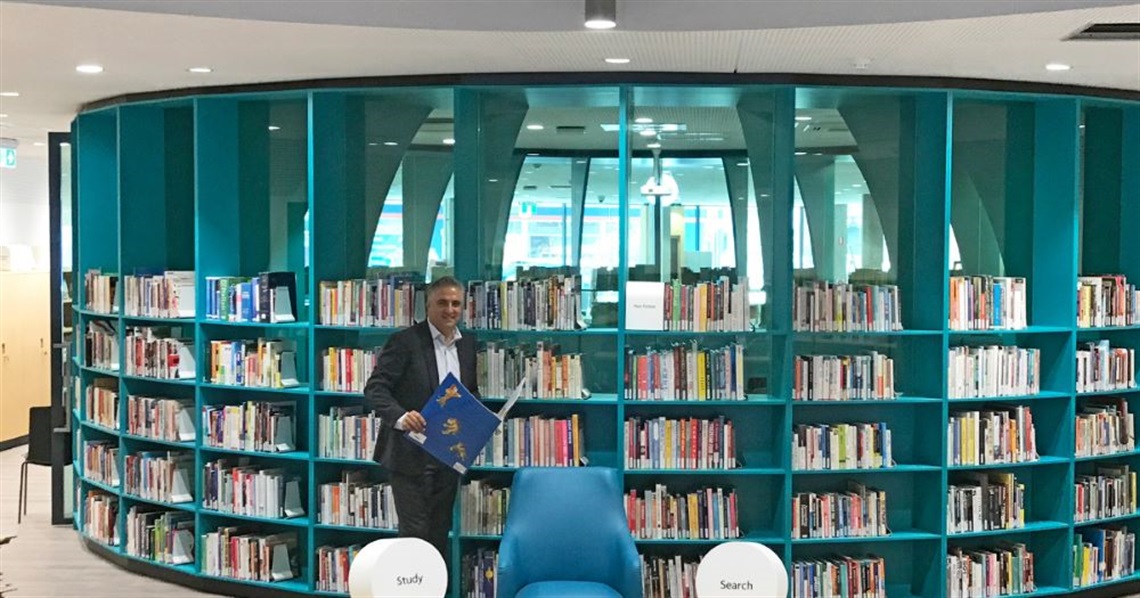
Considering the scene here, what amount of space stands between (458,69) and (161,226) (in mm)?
2613

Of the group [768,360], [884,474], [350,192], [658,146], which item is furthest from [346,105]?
[884,474]

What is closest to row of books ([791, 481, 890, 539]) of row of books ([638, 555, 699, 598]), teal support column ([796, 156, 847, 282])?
row of books ([638, 555, 699, 598])

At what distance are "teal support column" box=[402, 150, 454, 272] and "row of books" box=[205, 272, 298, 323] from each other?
73 cm

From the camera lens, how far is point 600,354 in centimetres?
740

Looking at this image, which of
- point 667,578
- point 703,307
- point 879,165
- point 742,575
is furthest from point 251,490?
point 879,165

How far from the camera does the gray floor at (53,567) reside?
25.8 ft

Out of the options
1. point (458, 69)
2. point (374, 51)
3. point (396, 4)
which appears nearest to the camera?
point (396, 4)

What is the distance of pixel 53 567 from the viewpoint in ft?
27.8

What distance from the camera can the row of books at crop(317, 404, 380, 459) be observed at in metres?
7.47

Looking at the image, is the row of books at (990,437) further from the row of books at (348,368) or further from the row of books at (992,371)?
the row of books at (348,368)

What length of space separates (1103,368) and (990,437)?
2.94ft

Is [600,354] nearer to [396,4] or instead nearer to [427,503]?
[427,503]

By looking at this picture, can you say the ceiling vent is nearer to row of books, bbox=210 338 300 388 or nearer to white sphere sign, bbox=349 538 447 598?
white sphere sign, bbox=349 538 447 598

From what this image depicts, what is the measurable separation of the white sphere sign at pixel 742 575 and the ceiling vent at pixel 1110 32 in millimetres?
2880
